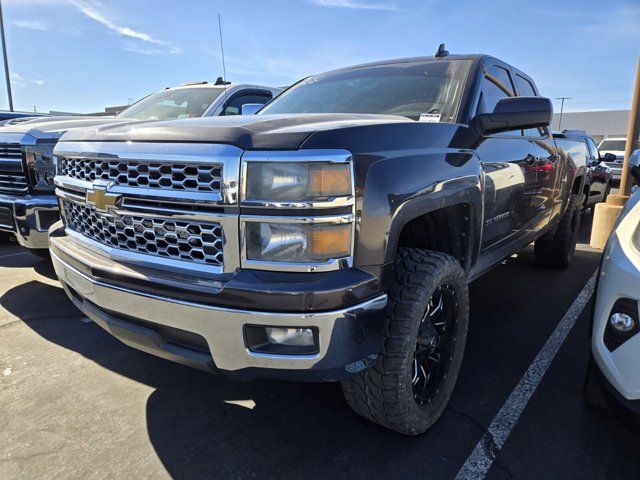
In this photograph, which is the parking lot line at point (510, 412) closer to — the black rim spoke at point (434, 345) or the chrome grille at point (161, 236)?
the black rim spoke at point (434, 345)

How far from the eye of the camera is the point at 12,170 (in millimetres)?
4047

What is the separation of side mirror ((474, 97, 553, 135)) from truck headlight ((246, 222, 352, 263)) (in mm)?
1271

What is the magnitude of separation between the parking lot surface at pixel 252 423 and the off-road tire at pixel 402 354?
208 millimetres

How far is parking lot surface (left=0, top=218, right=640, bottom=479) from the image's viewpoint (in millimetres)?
2070

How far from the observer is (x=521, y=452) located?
2172 mm

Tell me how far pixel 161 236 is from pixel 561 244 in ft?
15.4

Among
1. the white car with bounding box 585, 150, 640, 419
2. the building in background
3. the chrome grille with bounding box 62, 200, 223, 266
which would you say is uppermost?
the building in background

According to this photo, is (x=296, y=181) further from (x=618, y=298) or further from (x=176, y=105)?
(x=176, y=105)

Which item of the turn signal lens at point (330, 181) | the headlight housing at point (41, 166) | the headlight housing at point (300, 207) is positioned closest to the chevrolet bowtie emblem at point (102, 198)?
the headlight housing at point (300, 207)

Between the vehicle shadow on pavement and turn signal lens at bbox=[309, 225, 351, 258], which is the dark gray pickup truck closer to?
turn signal lens at bbox=[309, 225, 351, 258]

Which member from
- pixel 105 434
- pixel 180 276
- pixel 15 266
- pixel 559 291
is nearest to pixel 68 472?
pixel 105 434

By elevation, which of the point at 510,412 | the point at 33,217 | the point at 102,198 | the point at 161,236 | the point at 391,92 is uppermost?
the point at 391,92

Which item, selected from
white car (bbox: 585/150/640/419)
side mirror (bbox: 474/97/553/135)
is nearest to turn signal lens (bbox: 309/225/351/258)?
white car (bbox: 585/150/640/419)

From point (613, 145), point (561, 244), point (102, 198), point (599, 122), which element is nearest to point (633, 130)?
point (561, 244)
